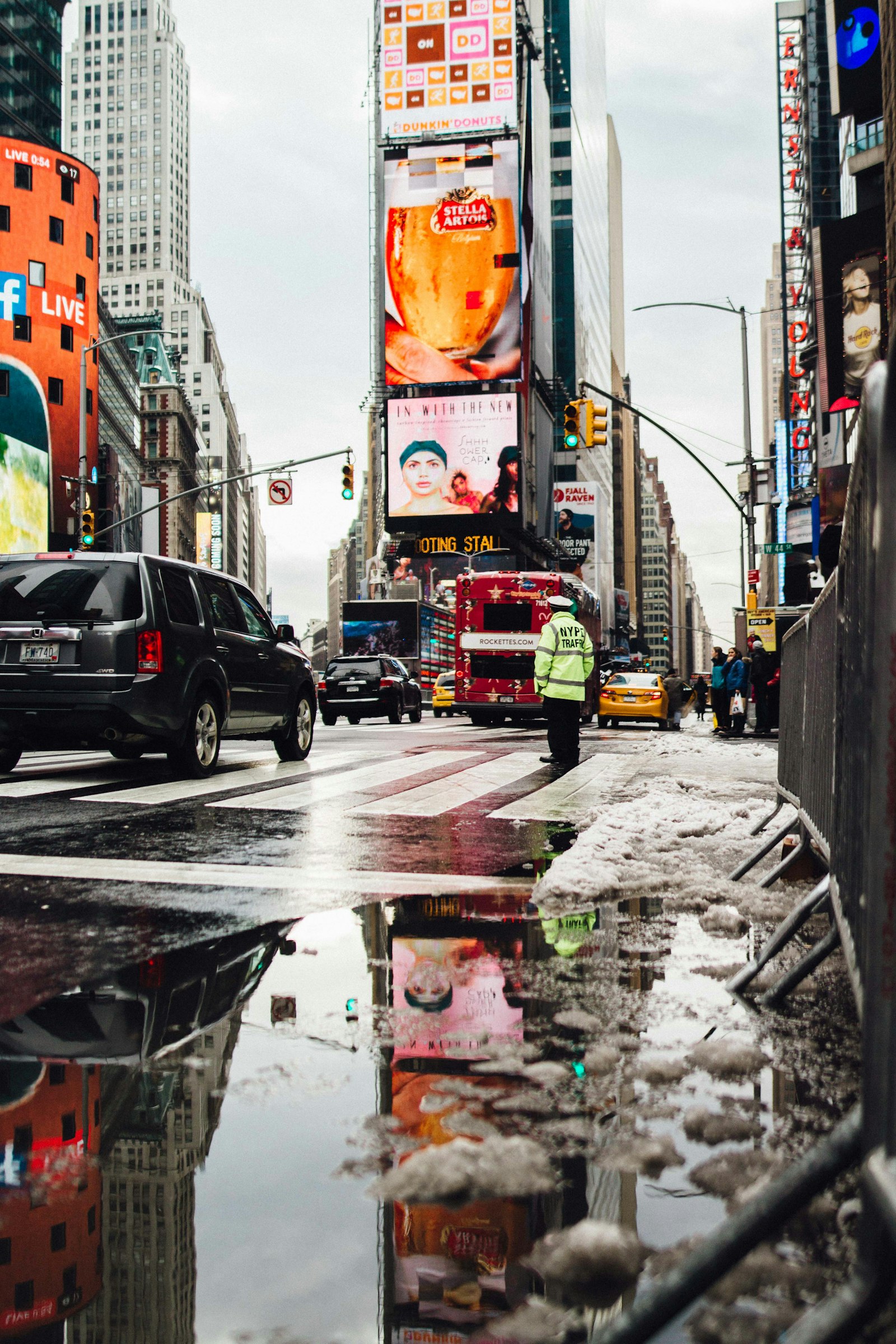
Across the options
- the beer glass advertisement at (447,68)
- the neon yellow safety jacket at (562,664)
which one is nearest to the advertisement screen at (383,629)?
the beer glass advertisement at (447,68)

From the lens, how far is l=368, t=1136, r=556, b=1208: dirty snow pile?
2225 millimetres

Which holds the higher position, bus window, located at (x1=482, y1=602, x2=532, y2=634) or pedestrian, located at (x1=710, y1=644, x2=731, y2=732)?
bus window, located at (x1=482, y1=602, x2=532, y2=634)

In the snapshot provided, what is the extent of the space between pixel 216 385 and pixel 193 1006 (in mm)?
199185

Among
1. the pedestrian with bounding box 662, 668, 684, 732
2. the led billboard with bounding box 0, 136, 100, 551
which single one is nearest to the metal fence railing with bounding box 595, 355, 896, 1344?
the pedestrian with bounding box 662, 668, 684, 732

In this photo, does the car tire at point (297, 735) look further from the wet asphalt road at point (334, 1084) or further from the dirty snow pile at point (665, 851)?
the wet asphalt road at point (334, 1084)

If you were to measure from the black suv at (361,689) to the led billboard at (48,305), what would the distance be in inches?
1331

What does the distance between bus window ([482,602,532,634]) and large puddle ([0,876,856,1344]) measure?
24.5m

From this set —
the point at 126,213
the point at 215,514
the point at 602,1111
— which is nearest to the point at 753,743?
the point at 602,1111

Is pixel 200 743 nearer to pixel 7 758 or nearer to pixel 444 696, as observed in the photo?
pixel 7 758

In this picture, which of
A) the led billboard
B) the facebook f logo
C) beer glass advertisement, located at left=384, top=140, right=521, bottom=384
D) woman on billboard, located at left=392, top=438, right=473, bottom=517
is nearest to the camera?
the led billboard

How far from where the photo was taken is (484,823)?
25.6ft

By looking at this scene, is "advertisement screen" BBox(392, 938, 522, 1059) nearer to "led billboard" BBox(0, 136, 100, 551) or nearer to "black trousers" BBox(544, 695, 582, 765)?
"black trousers" BBox(544, 695, 582, 765)

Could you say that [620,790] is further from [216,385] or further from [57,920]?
[216,385]

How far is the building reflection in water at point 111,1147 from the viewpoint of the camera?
6.26 ft
